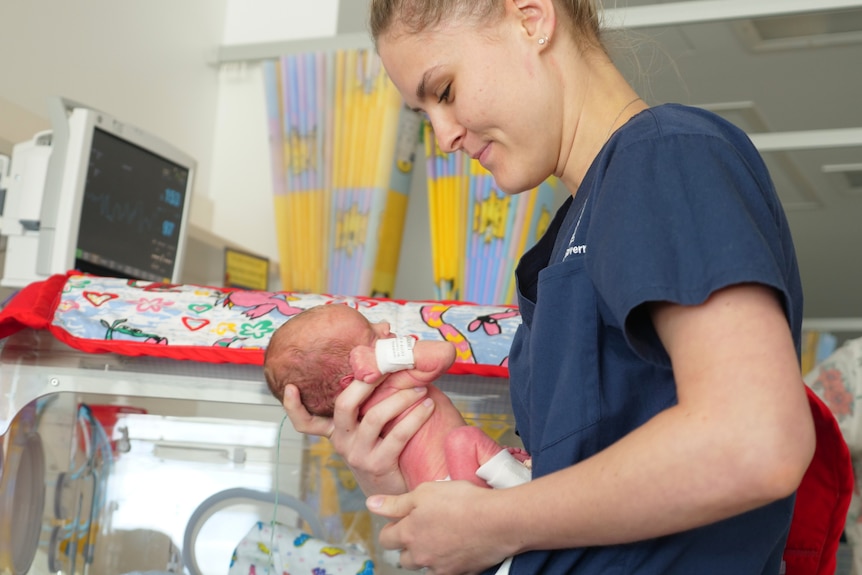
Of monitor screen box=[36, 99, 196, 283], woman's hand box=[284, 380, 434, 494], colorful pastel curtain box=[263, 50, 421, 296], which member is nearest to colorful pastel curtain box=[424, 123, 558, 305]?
colorful pastel curtain box=[263, 50, 421, 296]

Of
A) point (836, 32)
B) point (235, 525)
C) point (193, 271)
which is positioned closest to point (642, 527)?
point (235, 525)

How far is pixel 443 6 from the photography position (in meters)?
1.05

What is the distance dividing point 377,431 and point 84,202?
1.26 m

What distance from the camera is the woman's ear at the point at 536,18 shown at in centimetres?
104

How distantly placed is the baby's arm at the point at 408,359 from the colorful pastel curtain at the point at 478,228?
3.67 ft

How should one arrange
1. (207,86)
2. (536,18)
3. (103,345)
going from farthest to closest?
(207,86)
(103,345)
(536,18)

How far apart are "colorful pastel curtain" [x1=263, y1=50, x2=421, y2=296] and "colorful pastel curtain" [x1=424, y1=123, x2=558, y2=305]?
0.25 meters

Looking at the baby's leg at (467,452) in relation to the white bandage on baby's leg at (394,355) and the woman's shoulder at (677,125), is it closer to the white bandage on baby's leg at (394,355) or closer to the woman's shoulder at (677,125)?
the white bandage on baby's leg at (394,355)

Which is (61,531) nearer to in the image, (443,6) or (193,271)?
(443,6)

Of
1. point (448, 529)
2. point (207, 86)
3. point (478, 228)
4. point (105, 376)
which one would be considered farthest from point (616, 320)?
point (207, 86)

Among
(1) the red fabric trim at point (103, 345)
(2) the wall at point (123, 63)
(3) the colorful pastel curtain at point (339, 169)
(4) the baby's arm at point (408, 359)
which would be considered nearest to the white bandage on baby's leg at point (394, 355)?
(4) the baby's arm at point (408, 359)

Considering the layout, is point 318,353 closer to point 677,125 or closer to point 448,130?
Answer: point 448,130

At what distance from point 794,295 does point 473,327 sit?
75 cm

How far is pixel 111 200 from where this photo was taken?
2.32 meters
